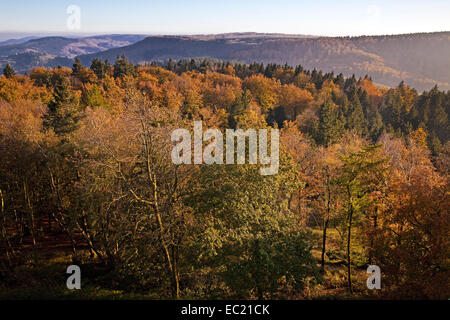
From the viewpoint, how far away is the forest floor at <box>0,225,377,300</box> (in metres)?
14.3

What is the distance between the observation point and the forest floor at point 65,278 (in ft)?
46.8

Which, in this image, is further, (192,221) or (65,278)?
(65,278)

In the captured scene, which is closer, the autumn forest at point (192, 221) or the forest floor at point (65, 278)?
the autumn forest at point (192, 221)

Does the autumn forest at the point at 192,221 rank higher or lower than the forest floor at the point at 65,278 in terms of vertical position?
higher

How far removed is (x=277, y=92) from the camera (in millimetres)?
81375

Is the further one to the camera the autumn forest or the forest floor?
the forest floor

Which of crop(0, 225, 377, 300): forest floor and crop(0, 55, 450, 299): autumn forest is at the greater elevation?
crop(0, 55, 450, 299): autumn forest

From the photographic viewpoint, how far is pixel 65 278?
63.8ft

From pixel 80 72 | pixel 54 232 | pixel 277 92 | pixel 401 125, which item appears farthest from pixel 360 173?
pixel 80 72

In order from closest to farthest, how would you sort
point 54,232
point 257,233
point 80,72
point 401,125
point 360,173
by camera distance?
point 257,233, point 360,173, point 54,232, point 401,125, point 80,72

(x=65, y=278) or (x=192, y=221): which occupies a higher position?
(x=192, y=221)
